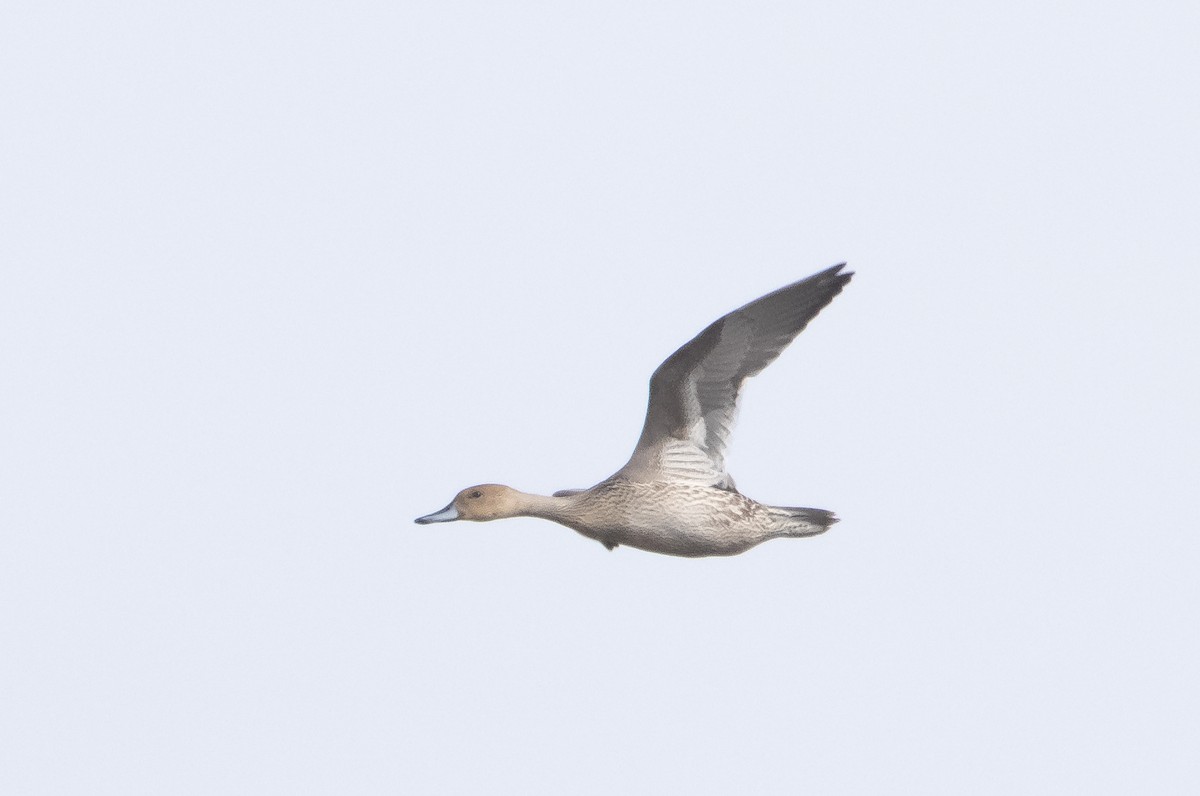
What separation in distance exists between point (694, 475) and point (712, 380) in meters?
0.71

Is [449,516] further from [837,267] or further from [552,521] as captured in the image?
[837,267]

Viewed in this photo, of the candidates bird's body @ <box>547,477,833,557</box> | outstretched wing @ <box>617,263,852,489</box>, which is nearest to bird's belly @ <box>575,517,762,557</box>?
bird's body @ <box>547,477,833,557</box>

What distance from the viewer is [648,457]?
821 inches

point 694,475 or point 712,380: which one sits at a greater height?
point 712,380

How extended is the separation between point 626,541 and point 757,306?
196 cm

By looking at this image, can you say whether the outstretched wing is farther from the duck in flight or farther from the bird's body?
the bird's body

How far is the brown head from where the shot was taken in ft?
68.7

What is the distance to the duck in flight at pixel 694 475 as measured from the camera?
20.6 meters

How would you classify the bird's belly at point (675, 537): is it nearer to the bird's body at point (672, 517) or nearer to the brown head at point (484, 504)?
the bird's body at point (672, 517)

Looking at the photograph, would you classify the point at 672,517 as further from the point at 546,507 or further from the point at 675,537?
the point at 546,507

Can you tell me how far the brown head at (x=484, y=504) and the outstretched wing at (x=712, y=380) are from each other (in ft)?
2.71

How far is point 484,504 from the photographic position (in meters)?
21.0

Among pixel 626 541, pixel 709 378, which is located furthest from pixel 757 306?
pixel 626 541

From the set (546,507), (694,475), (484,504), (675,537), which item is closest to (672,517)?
(675,537)
